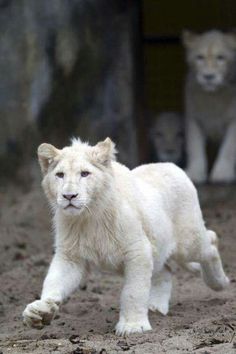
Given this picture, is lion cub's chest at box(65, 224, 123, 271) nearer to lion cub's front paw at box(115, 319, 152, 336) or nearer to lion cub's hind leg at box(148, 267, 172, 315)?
lion cub's front paw at box(115, 319, 152, 336)

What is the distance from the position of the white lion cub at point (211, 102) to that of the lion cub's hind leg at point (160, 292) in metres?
4.05

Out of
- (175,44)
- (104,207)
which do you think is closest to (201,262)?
(104,207)

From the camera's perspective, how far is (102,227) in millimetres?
6805

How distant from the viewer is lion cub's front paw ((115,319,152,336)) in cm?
668

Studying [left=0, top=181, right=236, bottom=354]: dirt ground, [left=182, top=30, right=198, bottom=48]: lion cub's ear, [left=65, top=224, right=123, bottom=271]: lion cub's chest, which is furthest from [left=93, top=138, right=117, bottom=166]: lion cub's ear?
[left=182, top=30, right=198, bottom=48]: lion cub's ear

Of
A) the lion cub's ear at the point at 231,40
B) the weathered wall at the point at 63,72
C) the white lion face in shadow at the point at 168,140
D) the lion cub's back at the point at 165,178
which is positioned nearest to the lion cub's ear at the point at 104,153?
the lion cub's back at the point at 165,178

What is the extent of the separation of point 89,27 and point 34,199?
1889mm

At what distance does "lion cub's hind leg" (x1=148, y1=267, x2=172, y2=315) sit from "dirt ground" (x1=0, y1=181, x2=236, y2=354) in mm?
80

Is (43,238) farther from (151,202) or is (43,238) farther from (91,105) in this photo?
(151,202)

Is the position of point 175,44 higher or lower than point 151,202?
higher

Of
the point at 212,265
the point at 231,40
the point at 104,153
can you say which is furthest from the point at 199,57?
the point at 104,153

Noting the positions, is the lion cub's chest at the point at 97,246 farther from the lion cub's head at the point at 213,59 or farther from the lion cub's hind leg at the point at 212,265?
the lion cub's head at the point at 213,59

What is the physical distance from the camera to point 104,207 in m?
6.79

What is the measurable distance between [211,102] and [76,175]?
19.5 feet
